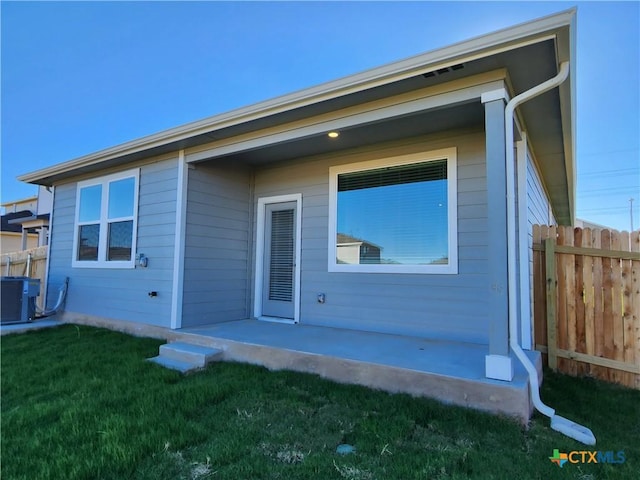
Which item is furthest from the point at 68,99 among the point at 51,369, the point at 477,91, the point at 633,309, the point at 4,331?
the point at 633,309

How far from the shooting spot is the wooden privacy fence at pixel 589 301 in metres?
3.84

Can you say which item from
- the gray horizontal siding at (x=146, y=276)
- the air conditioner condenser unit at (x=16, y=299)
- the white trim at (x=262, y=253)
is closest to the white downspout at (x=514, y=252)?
the white trim at (x=262, y=253)

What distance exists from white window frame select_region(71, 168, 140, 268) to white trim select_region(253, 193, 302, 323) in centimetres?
196

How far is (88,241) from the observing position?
6.57 m

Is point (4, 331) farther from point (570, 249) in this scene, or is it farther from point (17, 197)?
point (17, 197)

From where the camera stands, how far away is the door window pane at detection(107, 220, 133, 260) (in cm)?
590

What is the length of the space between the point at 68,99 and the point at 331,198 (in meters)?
11.4

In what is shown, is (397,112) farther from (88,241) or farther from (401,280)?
(88,241)

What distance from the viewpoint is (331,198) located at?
5.38m

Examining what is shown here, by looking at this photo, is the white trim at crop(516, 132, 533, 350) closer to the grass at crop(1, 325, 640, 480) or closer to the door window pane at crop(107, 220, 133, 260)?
the grass at crop(1, 325, 640, 480)

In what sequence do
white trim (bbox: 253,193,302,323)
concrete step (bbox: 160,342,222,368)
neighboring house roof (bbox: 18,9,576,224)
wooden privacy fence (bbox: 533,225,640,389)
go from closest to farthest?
neighboring house roof (bbox: 18,9,576,224) < wooden privacy fence (bbox: 533,225,640,389) < concrete step (bbox: 160,342,222,368) < white trim (bbox: 253,193,302,323)

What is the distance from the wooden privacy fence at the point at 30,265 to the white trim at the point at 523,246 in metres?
8.82

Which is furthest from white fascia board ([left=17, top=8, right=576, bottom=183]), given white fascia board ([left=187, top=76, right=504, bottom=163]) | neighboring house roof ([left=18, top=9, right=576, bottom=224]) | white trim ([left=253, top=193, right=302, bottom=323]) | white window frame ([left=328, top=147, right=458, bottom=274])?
white trim ([left=253, top=193, right=302, bottom=323])

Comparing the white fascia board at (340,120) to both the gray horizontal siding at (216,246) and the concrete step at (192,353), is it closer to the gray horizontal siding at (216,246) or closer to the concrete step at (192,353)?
the gray horizontal siding at (216,246)
